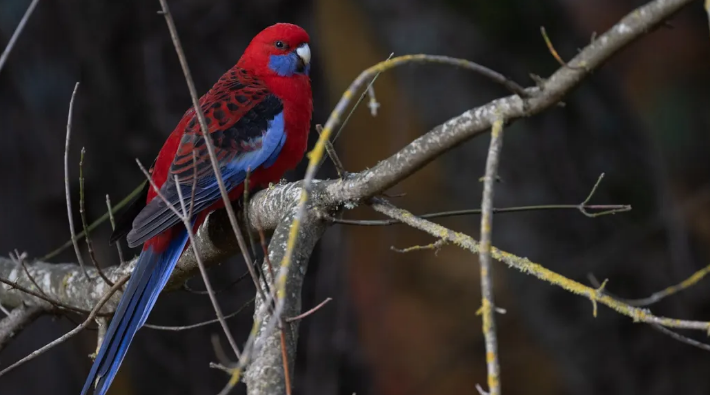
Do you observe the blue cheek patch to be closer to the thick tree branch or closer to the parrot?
the parrot

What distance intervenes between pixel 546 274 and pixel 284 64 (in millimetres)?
1509

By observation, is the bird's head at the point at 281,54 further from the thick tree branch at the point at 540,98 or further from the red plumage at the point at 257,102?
the thick tree branch at the point at 540,98

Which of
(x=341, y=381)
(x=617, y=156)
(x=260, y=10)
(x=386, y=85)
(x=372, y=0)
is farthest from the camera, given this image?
(x=386, y=85)

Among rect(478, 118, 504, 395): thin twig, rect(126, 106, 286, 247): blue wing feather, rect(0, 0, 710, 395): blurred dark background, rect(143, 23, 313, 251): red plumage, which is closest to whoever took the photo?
rect(478, 118, 504, 395): thin twig

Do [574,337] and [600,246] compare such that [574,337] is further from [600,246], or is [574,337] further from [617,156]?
[617,156]

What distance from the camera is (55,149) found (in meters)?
3.05

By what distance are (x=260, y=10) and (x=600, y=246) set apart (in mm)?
1909

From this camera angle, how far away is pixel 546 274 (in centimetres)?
119

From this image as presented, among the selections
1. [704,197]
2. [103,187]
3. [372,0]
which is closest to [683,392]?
[704,197]

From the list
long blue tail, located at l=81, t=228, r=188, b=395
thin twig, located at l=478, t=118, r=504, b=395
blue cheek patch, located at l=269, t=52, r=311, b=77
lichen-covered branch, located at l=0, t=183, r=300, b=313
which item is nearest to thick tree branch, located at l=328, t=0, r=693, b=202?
thin twig, located at l=478, t=118, r=504, b=395

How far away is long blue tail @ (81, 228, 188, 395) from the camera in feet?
5.64

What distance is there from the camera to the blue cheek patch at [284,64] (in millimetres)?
2484

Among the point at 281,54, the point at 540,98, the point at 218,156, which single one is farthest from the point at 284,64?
the point at 540,98

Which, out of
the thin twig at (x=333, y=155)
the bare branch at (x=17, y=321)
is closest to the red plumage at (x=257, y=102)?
the bare branch at (x=17, y=321)
